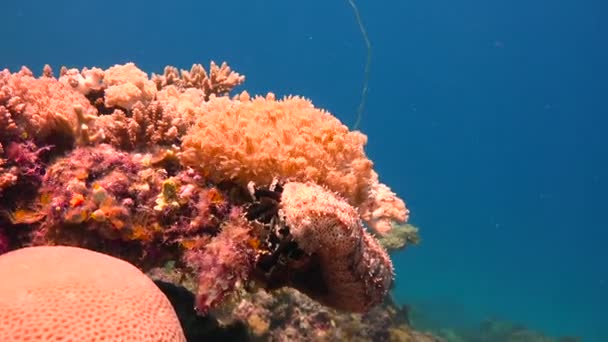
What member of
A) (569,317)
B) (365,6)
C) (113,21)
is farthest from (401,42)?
(569,317)

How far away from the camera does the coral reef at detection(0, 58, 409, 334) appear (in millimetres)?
3336

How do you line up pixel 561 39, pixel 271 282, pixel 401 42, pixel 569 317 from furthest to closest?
pixel 401 42
pixel 561 39
pixel 569 317
pixel 271 282

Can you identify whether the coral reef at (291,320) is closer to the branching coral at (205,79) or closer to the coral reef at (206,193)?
the coral reef at (206,193)

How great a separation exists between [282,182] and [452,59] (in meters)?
110

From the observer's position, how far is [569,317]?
Answer: 51438 millimetres

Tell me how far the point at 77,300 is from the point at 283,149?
5.56 ft

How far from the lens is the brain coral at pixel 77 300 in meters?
2.50

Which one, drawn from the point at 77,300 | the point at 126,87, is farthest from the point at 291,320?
the point at 77,300

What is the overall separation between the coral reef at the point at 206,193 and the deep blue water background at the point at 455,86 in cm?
7554

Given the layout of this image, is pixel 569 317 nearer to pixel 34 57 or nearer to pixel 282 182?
pixel 282 182

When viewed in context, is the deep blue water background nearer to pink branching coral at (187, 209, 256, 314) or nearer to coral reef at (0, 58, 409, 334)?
coral reef at (0, 58, 409, 334)

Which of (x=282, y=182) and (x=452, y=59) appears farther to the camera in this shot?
(x=452, y=59)

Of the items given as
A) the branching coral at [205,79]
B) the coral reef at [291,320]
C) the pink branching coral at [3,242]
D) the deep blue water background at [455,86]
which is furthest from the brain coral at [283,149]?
the deep blue water background at [455,86]

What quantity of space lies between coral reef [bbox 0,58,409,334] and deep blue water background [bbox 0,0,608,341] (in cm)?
7554
